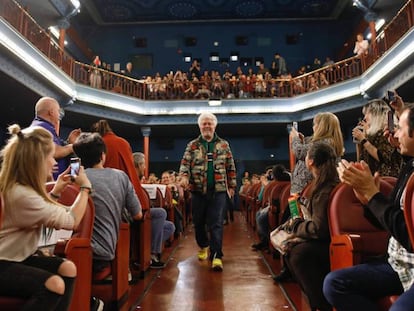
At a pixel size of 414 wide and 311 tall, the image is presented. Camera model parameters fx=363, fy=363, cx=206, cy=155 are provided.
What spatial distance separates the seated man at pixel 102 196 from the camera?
6.95 ft

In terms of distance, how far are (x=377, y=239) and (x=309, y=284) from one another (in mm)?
455

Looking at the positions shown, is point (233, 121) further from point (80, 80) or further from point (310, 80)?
point (80, 80)

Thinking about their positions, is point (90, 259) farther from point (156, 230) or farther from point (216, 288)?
point (156, 230)

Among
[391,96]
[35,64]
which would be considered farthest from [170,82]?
[391,96]

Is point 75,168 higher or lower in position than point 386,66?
lower

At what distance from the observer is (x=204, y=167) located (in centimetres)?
365

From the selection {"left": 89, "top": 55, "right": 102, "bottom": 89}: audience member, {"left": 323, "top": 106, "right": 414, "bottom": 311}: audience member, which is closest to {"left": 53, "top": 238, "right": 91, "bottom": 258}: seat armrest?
{"left": 323, "top": 106, "right": 414, "bottom": 311}: audience member

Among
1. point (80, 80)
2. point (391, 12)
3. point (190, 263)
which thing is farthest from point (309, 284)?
point (391, 12)

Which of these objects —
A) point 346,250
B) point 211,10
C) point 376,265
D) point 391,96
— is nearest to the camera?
point 376,265

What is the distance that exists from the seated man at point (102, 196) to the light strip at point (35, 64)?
532 cm

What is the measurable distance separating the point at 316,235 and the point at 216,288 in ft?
3.63

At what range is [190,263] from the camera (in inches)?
149

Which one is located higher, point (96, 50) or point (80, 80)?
point (96, 50)

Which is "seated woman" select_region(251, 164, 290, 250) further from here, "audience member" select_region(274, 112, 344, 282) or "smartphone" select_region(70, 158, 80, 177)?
"smartphone" select_region(70, 158, 80, 177)
